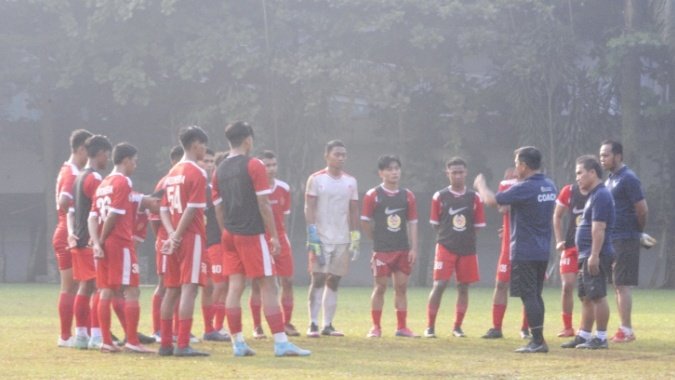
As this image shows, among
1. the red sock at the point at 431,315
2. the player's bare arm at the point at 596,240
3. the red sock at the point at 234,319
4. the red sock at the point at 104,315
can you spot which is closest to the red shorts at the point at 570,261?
the player's bare arm at the point at 596,240

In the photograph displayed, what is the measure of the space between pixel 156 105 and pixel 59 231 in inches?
1067

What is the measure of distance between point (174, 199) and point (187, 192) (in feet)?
0.79

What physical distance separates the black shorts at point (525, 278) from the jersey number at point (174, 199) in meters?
3.56

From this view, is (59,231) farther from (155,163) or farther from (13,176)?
(13,176)

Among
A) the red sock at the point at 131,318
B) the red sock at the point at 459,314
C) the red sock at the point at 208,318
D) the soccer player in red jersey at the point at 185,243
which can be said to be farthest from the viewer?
the red sock at the point at 459,314

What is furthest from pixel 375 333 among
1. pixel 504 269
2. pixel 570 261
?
pixel 570 261

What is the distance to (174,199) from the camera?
12625mm

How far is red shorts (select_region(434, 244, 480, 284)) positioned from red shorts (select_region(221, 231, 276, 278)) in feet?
12.5

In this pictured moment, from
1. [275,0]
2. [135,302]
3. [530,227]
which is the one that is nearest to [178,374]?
[135,302]

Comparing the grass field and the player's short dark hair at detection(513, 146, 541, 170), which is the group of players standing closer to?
the player's short dark hair at detection(513, 146, 541, 170)

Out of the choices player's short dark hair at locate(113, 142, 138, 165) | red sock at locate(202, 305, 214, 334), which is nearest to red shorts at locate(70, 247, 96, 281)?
player's short dark hair at locate(113, 142, 138, 165)

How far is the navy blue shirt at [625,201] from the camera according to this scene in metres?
14.4

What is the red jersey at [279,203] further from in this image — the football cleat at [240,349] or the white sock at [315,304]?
the football cleat at [240,349]

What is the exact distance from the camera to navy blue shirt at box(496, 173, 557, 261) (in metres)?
13.0
